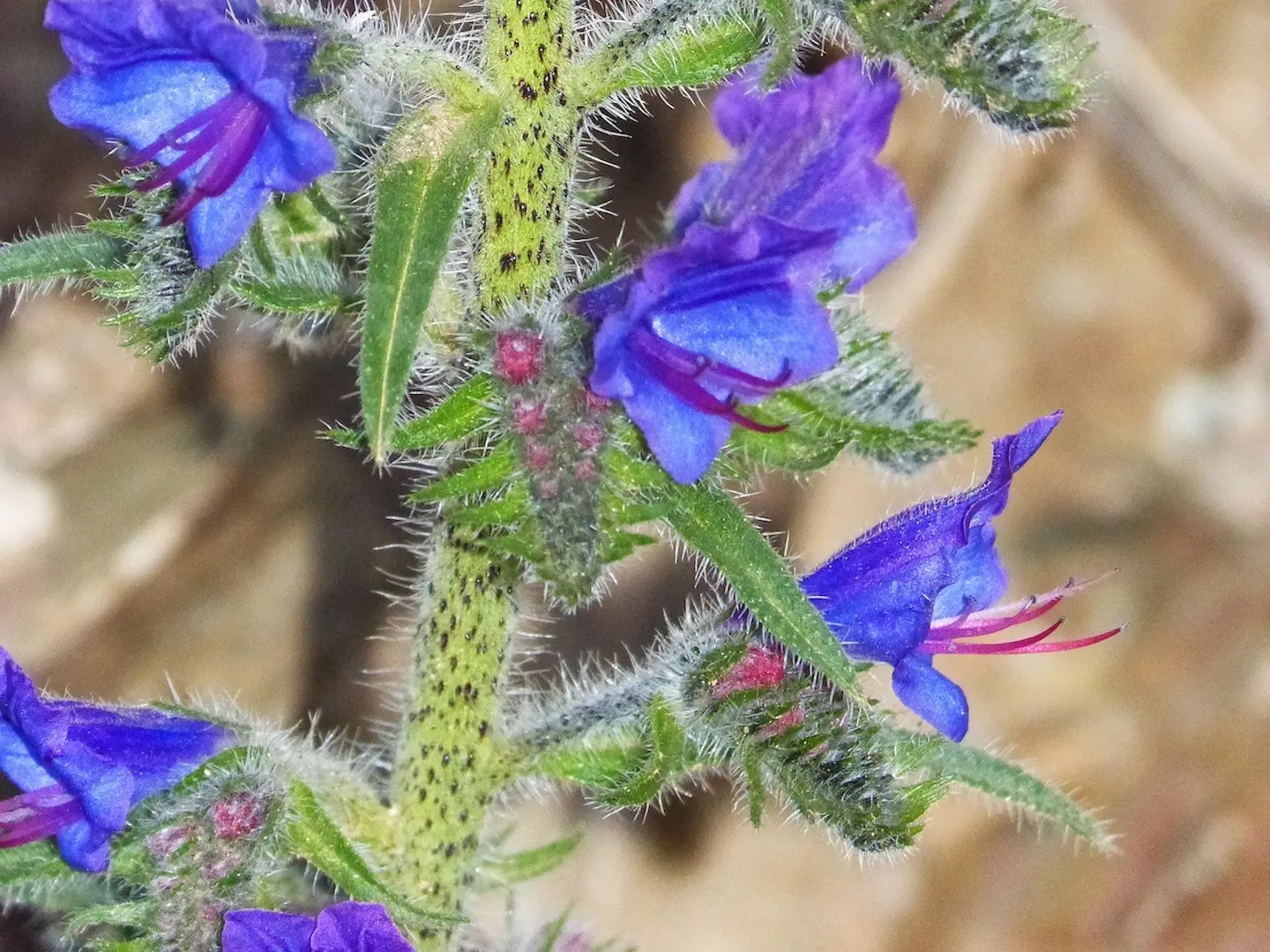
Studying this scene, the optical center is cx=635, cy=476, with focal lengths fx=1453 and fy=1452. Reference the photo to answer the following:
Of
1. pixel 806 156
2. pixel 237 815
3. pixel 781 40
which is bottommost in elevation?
pixel 237 815

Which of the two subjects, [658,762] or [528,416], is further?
[658,762]

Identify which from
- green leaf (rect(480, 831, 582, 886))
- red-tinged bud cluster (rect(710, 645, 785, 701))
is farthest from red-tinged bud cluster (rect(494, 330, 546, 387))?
green leaf (rect(480, 831, 582, 886))

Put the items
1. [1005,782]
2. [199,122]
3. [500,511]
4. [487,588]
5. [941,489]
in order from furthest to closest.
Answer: [941,489]
[1005,782]
[487,588]
[500,511]
[199,122]

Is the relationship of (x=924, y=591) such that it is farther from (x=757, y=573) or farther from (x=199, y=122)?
(x=199, y=122)

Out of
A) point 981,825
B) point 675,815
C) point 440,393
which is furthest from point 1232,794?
point 440,393

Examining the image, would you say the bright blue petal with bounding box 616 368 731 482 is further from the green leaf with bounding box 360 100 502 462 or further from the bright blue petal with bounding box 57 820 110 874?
the bright blue petal with bounding box 57 820 110 874

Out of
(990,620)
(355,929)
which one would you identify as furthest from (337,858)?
(990,620)

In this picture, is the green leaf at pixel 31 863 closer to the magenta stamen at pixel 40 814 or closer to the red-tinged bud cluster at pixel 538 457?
the magenta stamen at pixel 40 814

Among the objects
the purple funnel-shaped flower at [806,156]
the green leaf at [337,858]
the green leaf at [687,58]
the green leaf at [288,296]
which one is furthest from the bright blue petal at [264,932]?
the green leaf at [687,58]
